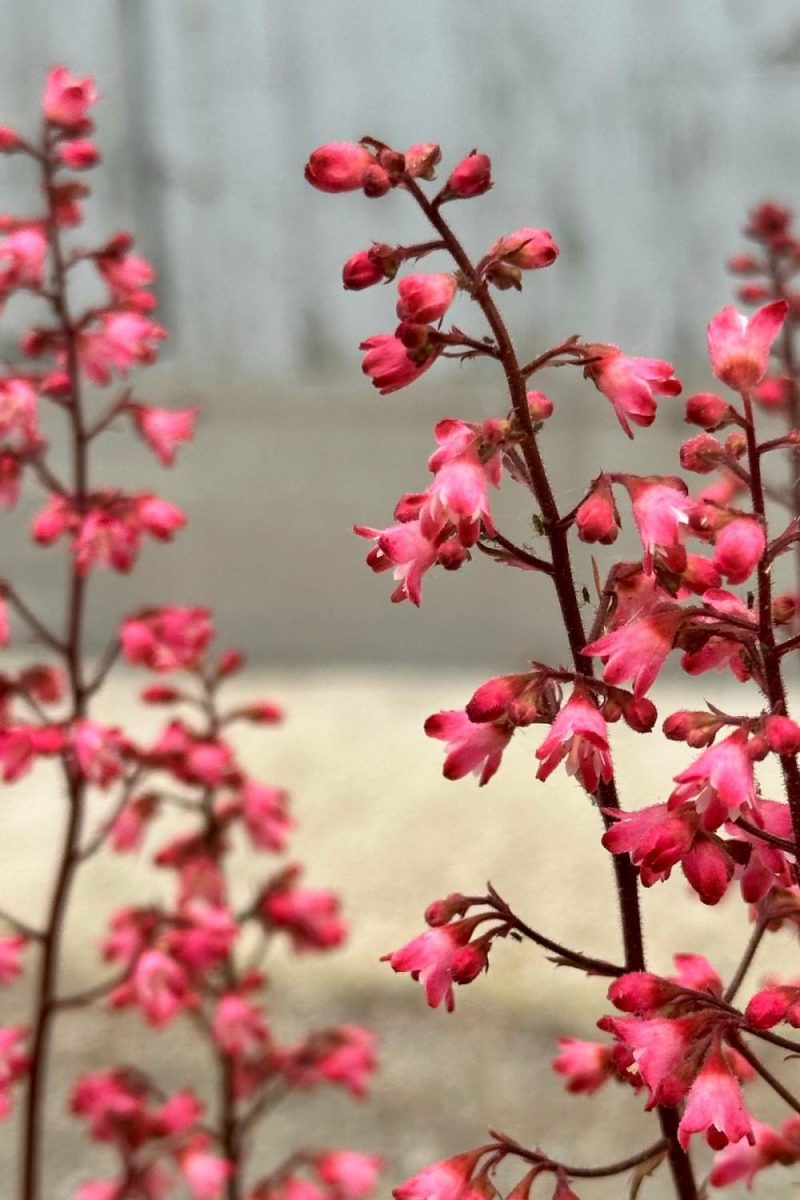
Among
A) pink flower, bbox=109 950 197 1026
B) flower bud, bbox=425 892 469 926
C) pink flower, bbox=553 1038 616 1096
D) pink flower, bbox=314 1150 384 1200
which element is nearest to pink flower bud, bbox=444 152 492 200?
flower bud, bbox=425 892 469 926

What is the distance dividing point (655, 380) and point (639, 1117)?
2.64 ft

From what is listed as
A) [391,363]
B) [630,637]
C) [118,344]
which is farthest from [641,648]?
[118,344]

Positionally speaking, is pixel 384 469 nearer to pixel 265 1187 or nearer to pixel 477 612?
pixel 477 612

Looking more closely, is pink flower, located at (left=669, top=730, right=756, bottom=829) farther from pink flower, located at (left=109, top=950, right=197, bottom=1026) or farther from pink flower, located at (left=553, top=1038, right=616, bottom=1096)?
pink flower, located at (left=109, top=950, right=197, bottom=1026)

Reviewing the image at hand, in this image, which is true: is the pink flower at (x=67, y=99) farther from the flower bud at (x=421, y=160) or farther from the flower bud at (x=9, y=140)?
the flower bud at (x=421, y=160)

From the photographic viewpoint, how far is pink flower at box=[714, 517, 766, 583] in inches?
15.0

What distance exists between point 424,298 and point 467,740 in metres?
0.15

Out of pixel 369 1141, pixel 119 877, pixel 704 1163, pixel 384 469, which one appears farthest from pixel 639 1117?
pixel 384 469

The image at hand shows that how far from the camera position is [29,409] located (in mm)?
805

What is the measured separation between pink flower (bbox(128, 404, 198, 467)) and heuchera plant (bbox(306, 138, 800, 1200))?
18.2 inches

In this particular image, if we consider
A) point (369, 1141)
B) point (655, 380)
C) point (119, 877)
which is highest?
point (655, 380)

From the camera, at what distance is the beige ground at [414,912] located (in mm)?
1172

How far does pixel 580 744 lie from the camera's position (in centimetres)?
44

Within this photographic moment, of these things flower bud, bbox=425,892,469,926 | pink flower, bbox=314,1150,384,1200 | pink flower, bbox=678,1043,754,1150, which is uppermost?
flower bud, bbox=425,892,469,926
